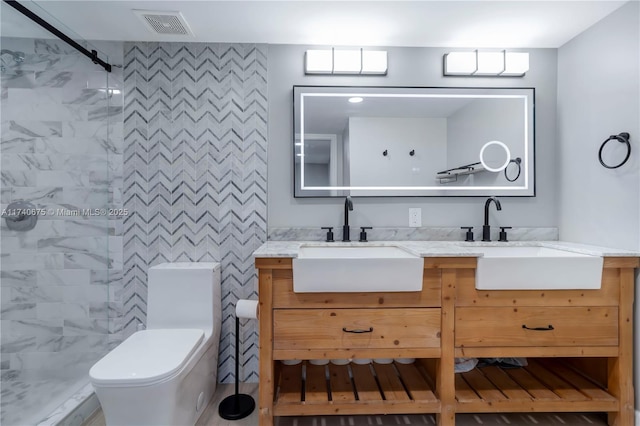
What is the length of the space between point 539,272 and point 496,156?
86 cm

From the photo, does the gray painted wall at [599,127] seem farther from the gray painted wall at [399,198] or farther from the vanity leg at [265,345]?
the vanity leg at [265,345]

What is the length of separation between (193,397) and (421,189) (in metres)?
1.71

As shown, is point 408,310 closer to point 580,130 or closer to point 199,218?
point 199,218

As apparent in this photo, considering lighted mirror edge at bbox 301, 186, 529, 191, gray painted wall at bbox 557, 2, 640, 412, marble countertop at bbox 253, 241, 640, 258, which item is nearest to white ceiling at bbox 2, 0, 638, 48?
gray painted wall at bbox 557, 2, 640, 412

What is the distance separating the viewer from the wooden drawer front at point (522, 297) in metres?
1.54

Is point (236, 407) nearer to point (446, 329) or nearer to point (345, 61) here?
point (446, 329)

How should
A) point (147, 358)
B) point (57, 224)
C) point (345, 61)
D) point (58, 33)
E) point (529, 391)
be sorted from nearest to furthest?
1. point (147, 358)
2. point (529, 391)
3. point (58, 33)
4. point (57, 224)
5. point (345, 61)

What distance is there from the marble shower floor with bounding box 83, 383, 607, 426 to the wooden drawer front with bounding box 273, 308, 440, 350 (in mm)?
502

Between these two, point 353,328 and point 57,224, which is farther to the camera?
point 57,224

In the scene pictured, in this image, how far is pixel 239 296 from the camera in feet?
6.81

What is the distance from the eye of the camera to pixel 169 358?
4.84 feet

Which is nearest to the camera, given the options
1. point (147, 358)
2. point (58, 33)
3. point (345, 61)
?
point (147, 358)

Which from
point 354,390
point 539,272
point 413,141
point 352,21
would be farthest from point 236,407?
point 352,21

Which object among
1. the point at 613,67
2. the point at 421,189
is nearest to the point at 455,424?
the point at 421,189
